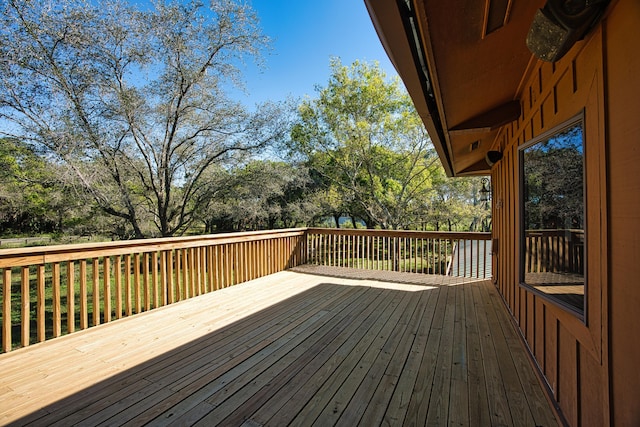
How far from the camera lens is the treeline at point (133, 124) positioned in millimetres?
5559

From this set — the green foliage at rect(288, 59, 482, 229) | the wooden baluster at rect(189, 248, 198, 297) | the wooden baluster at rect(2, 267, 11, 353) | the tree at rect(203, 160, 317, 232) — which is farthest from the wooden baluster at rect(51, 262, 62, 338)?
the green foliage at rect(288, 59, 482, 229)

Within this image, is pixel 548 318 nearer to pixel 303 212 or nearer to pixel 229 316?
pixel 229 316

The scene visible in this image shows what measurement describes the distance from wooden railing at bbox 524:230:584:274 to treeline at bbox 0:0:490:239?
6.56 meters

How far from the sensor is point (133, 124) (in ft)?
21.1

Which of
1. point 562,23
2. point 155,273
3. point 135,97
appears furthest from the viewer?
point 135,97

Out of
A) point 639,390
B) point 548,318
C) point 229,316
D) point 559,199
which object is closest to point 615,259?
point 639,390

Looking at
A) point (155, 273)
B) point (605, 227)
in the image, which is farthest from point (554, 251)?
point (155, 273)

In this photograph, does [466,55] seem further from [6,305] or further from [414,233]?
[414,233]

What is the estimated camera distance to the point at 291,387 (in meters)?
2.02

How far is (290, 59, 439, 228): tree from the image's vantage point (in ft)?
38.5

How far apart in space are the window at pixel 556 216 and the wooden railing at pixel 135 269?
366 cm

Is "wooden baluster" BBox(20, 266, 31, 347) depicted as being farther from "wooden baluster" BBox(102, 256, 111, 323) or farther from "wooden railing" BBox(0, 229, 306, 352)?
"wooden baluster" BBox(102, 256, 111, 323)

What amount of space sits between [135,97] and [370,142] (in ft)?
27.8

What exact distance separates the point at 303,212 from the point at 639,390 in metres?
11.0
